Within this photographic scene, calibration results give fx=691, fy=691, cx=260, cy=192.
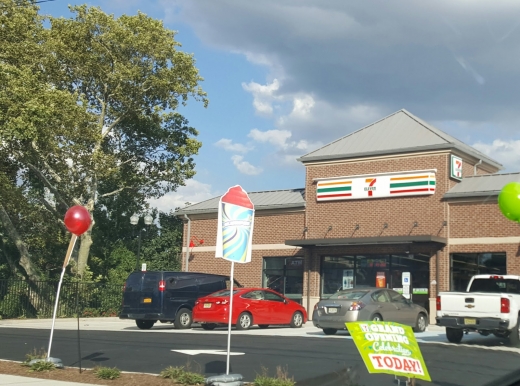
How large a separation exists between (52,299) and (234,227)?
74.9 ft

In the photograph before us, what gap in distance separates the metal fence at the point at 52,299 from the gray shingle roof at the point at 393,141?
1111cm

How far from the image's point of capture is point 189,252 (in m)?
34.6

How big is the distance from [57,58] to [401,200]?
17.2m

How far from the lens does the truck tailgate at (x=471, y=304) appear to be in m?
16.5

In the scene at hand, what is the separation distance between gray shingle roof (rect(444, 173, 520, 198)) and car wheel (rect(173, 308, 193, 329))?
1100cm

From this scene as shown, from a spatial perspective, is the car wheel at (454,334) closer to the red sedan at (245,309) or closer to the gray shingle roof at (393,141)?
the red sedan at (245,309)

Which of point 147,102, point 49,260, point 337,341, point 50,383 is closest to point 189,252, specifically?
point 147,102

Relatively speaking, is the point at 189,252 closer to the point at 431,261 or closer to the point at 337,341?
the point at 431,261

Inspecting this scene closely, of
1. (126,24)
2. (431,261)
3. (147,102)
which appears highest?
(126,24)

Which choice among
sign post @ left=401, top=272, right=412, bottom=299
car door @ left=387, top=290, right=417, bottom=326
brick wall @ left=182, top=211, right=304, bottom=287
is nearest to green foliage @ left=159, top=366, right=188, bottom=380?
car door @ left=387, top=290, right=417, bottom=326

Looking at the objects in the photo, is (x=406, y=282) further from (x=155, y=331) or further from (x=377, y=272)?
(x=155, y=331)

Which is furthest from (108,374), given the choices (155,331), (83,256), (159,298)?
(83,256)

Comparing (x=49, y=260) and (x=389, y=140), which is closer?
(x=389, y=140)

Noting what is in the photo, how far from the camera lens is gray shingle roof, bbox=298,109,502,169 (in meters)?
27.8
